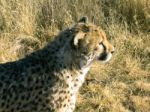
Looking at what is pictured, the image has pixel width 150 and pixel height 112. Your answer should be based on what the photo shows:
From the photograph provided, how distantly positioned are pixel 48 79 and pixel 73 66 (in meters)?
0.21

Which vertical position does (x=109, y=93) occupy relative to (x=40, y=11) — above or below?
below

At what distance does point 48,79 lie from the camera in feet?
12.7

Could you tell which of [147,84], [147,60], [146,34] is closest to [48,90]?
[147,84]

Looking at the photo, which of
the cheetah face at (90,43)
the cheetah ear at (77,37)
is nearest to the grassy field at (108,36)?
the cheetah face at (90,43)

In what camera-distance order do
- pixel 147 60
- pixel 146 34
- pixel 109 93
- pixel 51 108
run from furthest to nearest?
1. pixel 146 34
2. pixel 147 60
3. pixel 109 93
4. pixel 51 108

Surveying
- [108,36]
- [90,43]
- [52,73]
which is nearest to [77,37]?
[90,43]

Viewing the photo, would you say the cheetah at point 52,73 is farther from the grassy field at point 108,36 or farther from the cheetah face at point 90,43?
the grassy field at point 108,36

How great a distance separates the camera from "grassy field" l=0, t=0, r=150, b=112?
4.90m

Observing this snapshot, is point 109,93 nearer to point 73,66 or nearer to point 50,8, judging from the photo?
point 73,66

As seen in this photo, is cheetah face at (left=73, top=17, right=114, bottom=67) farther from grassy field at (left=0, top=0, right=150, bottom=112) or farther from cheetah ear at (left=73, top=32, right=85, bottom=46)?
grassy field at (left=0, top=0, right=150, bottom=112)

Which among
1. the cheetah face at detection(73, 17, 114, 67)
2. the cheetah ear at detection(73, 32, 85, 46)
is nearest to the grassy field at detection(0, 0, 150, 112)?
the cheetah face at detection(73, 17, 114, 67)

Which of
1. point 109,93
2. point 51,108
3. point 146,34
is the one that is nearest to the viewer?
point 51,108

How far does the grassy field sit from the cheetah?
2.97ft

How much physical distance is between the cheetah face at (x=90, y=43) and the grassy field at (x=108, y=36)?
0.87m
